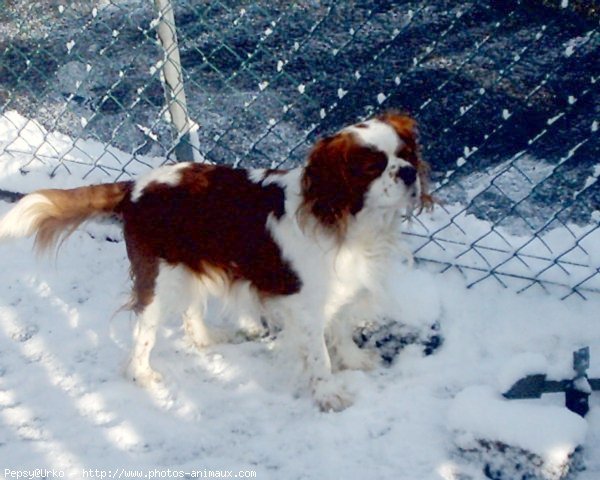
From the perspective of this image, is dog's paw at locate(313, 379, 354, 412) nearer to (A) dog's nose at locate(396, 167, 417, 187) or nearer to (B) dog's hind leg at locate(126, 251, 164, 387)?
(B) dog's hind leg at locate(126, 251, 164, 387)

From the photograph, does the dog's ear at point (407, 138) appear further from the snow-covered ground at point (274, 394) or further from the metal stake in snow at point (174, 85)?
the metal stake in snow at point (174, 85)

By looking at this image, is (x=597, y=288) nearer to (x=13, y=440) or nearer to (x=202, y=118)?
(x=13, y=440)

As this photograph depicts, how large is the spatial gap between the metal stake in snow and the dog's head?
110cm

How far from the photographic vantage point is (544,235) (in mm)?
3291

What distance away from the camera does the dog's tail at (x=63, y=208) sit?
8.73 feet

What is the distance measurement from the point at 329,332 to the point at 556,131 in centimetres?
195

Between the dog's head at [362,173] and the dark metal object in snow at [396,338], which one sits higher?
the dog's head at [362,173]

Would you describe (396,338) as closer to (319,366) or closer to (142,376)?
(319,366)

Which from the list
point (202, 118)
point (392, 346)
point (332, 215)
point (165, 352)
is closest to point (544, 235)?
point (392, 346)

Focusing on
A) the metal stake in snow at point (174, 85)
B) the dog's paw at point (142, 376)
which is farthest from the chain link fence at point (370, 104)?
the dog's paw at point (142, 376)

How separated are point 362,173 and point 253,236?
467 millimetres

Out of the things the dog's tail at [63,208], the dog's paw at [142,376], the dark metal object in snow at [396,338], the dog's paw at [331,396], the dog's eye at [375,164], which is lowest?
the dark metal object in snow at [396,338]

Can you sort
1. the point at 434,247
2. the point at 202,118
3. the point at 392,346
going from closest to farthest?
the point at 392,346, the point at 434,247, the point at 202,118

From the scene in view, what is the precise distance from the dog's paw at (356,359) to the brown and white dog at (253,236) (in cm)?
12
